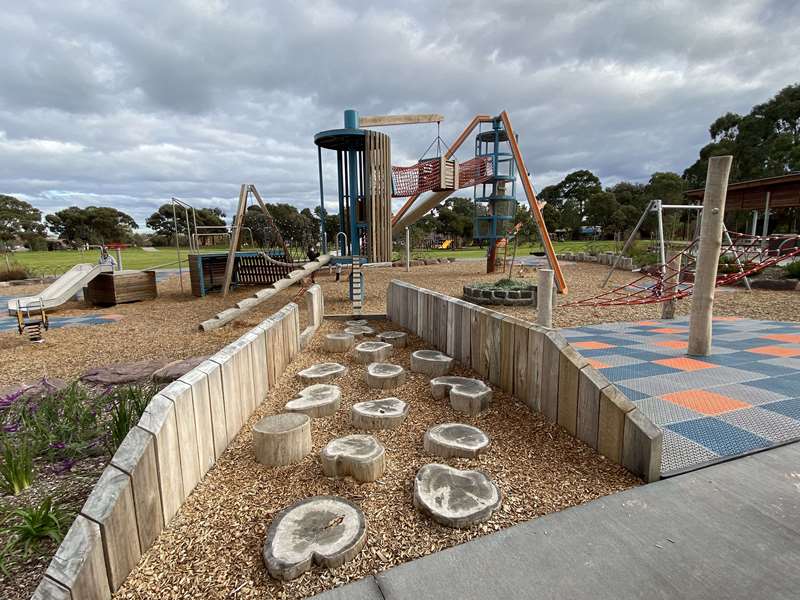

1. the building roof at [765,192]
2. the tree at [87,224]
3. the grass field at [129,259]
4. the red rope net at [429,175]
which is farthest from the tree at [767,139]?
the tree at [87,224]

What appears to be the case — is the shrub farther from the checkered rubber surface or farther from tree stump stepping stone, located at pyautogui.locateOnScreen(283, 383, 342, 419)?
tree stump stepping stone, located at pyautogui.locateOnScreen(283, 383, 342, 419)

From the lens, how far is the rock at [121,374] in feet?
14.0

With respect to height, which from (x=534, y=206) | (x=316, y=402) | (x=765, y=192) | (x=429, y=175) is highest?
(x=429, y=175)

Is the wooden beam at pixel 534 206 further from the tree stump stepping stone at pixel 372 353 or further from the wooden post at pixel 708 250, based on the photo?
the tree stump stepping stone at pixel 372 353

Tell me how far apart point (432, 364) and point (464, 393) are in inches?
33.5

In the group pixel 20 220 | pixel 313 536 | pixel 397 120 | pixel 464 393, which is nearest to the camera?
pixel 313 536

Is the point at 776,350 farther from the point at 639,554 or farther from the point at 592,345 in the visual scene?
the point at 639,554

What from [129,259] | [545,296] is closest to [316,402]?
[545,296]

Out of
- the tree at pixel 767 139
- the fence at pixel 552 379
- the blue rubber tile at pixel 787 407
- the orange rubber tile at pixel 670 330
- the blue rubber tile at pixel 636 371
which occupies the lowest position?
the orange rubber tile at pixel 670 330

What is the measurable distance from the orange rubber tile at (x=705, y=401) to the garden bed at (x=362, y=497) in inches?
41.3

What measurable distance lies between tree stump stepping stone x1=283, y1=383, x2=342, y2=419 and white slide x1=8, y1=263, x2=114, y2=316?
6.50 meters

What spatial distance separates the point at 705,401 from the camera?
3.08 meters

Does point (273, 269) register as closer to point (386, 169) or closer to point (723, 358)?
point (386, 169)

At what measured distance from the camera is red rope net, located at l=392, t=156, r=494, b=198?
12.5 metres
